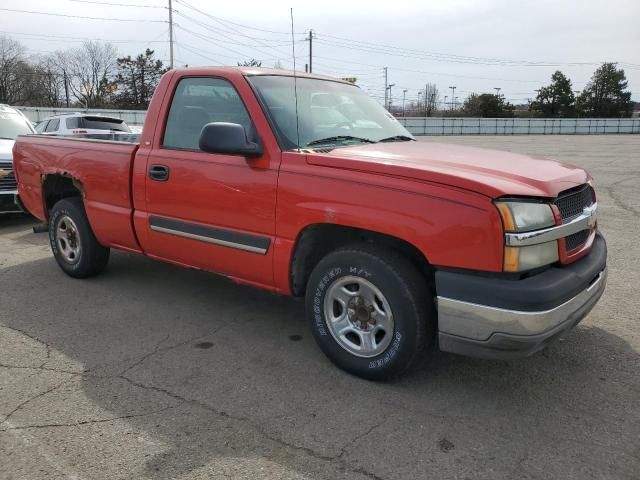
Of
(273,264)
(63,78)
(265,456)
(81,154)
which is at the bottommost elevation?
(265,456)

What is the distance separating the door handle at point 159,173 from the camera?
4.15 m

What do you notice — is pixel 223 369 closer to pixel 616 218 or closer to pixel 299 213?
pixel 299 213

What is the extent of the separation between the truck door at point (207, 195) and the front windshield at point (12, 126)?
6373 mm

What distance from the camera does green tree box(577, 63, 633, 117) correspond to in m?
75.3

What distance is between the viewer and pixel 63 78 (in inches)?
2643

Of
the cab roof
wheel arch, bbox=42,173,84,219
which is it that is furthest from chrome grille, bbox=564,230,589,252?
wheel arch, bbox=42,173,84,219

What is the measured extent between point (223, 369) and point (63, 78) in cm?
7346

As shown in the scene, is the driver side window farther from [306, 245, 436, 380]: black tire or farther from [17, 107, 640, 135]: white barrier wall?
[17, 107, 640, 135]: white barrier wall

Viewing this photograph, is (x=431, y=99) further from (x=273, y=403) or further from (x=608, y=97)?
(x=273, y=403)

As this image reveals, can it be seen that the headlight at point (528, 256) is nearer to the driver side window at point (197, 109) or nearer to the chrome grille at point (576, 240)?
the chrome grille at point (576, 240)

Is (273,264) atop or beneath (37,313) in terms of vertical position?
atop

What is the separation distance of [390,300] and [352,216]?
1.71 feet

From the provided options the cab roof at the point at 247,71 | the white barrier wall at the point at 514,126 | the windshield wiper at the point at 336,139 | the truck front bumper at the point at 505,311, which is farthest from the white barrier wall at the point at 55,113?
the truck front bumper at the point at 505,311

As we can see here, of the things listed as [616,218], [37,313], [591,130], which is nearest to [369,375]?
[37,313]
